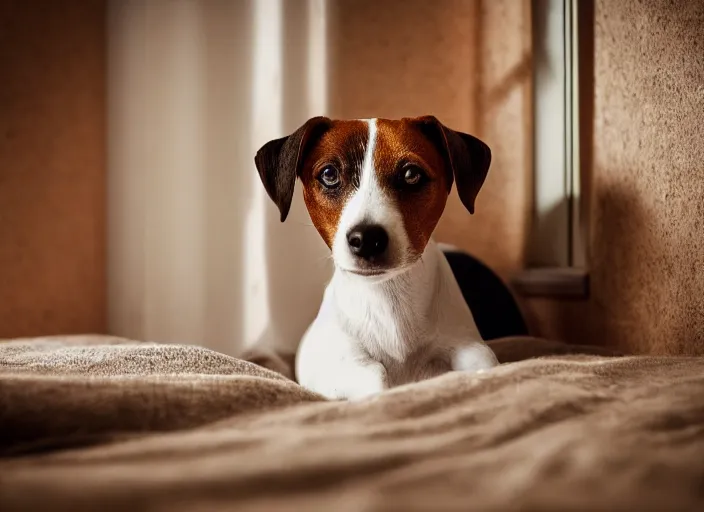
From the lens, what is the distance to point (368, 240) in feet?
3.53

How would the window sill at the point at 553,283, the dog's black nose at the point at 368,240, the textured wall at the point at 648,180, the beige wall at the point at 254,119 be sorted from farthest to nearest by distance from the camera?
the beige wall at the point at 254,119
the window sill at the point at 553,283
the textured wall at the point at 648,180
the dog's black nose at the point at 368,240

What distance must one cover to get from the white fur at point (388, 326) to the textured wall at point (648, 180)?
20.0 inches

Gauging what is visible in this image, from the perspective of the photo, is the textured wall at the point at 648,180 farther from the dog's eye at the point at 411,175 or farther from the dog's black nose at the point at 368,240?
the dog's black nose at the point at 368,240

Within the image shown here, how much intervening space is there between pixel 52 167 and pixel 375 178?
162 cm

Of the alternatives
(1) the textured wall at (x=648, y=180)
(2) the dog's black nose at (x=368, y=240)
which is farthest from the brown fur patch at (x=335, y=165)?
(1) the textured wall at (x=648, y=180)

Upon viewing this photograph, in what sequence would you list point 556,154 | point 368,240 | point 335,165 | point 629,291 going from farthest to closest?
point 556,154 < point 629,291 < point 335,165 < point 368,240

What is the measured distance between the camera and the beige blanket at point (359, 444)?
536mm

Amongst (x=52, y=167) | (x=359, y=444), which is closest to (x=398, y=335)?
(x=359, y=444)

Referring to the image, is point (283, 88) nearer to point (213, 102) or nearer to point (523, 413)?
point (213, 102)

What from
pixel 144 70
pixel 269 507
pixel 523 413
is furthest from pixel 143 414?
pixel 144 70

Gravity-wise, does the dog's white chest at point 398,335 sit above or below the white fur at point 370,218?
below

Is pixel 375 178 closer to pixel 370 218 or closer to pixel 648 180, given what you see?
pixel 370 218

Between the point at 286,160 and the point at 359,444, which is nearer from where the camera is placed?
the point at 359,444

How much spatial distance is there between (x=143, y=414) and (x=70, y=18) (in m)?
2.03
